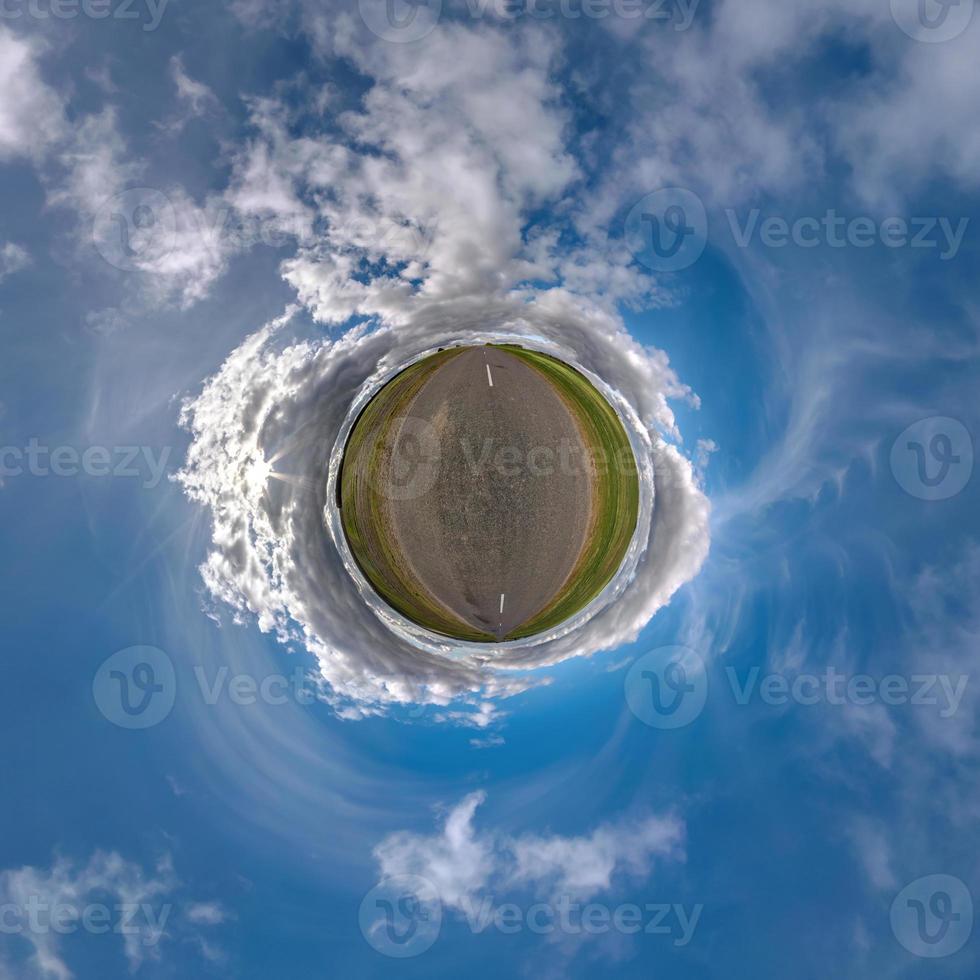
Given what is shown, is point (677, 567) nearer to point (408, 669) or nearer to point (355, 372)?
point (408, 669)

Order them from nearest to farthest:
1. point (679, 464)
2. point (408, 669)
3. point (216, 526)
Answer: point (216, 526) → point (679, 464) → point (408, 669)

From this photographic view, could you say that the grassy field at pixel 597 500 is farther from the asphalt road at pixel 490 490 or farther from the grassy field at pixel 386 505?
the asphalt road at pixel 490 490

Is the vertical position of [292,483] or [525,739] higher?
[292,483]

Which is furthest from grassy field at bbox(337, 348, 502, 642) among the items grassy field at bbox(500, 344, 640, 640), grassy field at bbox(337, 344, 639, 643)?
grassy field at bbox(500, 344, 640, 640)

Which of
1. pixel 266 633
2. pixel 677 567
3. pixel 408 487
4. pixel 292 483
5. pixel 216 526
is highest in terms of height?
pixel 408 487

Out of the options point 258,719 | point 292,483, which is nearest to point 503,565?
point 292,483

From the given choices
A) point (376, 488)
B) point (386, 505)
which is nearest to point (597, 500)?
point (386, 505)

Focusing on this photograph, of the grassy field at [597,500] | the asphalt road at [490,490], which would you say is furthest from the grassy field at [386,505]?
the asphalt road at [490,490]

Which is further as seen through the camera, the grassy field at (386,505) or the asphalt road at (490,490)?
the grassy field at (386,505)
